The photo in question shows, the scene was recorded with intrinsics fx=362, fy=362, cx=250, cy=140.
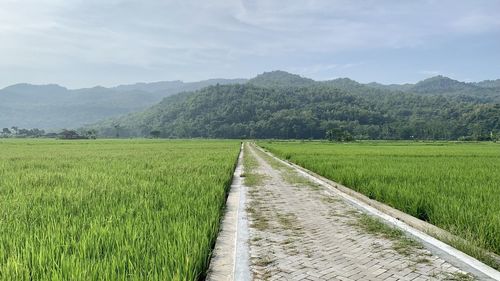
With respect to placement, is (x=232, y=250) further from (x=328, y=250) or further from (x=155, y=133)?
(x=155, y=133)

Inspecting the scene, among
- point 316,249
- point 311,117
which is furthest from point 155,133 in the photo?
point 316,249

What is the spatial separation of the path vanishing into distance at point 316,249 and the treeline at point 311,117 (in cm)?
9741

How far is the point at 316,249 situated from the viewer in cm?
506

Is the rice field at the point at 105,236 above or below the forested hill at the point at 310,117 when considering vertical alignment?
below

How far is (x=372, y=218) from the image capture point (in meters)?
7.09

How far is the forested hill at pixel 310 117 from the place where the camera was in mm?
121188

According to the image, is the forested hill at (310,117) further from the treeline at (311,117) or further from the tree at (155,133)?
the tree at (155,133)

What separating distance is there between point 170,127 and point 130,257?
533 feet

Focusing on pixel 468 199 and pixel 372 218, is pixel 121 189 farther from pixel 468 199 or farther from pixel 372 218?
pixel 468 199

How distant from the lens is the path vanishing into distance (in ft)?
13.6

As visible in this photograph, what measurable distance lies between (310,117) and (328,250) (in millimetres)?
139743

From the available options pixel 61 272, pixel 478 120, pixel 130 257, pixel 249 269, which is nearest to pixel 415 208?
pixel 249 269

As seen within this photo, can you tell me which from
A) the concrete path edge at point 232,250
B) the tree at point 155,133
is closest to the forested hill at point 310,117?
the tree at point 155,133

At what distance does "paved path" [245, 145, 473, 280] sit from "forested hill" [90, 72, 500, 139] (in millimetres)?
100473
